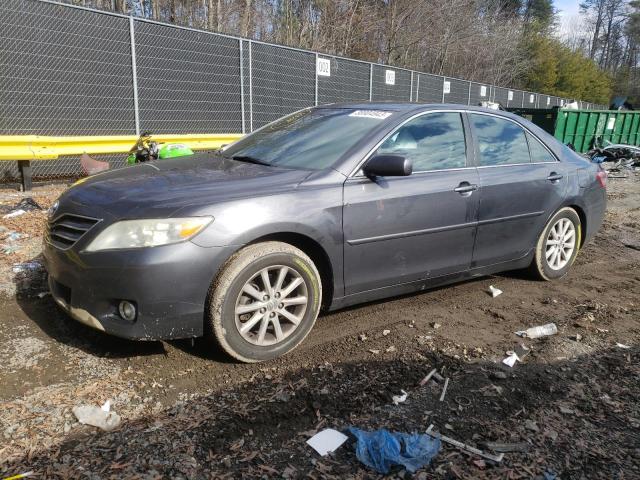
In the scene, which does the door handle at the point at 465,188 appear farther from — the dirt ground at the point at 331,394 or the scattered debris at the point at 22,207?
the scattered debris at the point at 22,207

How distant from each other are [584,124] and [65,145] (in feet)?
47.9

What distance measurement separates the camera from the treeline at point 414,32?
18.3m

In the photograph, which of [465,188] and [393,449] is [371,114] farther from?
[393,449]

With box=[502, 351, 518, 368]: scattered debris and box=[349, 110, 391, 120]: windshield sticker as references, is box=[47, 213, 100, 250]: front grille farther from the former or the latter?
box=[502, 351, 518, 368]: scattered debris

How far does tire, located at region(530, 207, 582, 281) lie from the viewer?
463cm

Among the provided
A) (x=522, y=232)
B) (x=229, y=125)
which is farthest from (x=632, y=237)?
(x=229, y=125)

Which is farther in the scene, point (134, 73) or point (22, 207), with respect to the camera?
point (134, 73)

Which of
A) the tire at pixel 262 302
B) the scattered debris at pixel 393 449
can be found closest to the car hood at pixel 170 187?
the tire at pixel 262 302

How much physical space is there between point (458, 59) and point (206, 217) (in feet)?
108

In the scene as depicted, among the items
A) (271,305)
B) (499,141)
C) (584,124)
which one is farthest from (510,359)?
(584,124)

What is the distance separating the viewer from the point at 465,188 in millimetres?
3828

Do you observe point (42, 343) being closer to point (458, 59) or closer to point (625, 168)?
point (625, 168)

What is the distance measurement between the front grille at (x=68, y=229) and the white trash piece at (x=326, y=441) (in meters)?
1.66

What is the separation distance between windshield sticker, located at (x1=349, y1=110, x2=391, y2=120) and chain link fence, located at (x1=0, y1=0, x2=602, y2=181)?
6322mm
